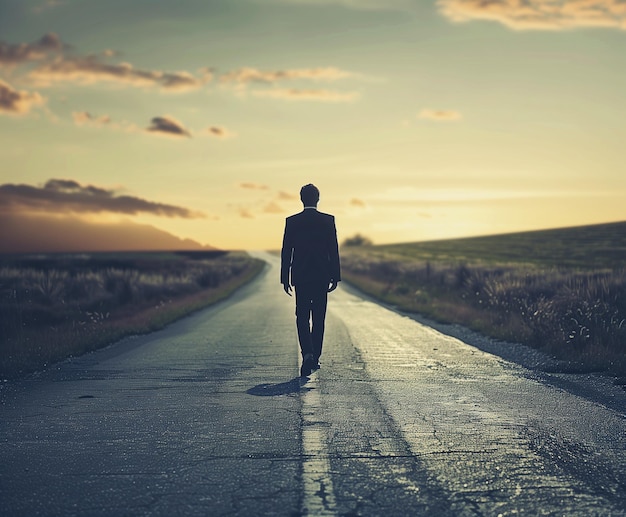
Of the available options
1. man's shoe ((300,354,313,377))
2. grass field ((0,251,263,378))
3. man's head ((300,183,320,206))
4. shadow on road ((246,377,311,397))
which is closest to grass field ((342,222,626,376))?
man's shoe ((300,354,313,377))

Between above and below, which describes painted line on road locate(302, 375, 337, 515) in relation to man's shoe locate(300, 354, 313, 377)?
below

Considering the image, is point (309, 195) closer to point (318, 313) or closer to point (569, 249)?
point (318, 313)

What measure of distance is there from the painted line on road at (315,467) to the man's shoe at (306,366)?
195 cm

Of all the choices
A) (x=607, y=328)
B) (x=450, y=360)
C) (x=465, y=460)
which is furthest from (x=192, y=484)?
(x=607, y=328)

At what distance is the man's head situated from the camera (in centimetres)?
1042

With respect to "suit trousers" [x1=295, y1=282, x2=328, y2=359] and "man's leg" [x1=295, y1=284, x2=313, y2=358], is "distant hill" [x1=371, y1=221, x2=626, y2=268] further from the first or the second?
"man's leg" [x1=295, y1=284, x2=313, y2=358]

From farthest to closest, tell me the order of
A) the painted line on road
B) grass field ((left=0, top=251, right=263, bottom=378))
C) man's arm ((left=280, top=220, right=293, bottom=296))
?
grass field ((left=0, top=251, right=263, bottom=378)) < man's arm ((left=280, top=220, right=293, bottom=296)) < the painted line on road

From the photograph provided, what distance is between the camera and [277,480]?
5082 millimetres

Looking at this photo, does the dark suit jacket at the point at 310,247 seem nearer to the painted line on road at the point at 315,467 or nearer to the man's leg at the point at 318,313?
the man's leg at the point at 318,313

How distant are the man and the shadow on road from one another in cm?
101

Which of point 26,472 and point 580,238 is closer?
point 26,472

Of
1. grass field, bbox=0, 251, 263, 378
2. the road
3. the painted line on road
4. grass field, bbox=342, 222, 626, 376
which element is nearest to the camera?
the painted line on road

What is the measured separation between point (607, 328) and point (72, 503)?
444 inches

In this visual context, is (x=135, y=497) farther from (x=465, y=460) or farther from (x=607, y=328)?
(x=607, y=328)
